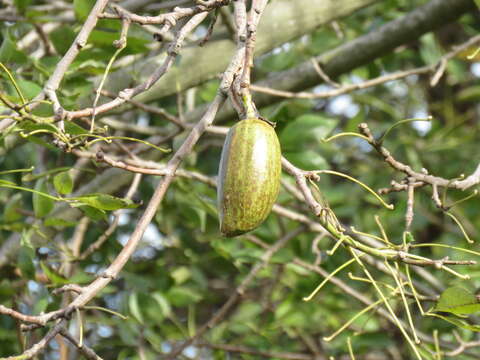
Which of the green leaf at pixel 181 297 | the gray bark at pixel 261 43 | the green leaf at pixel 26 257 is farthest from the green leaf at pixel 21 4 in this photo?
the green leaf at pixel 181 297

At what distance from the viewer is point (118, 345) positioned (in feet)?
7.50

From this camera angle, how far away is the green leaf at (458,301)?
1.15 metres

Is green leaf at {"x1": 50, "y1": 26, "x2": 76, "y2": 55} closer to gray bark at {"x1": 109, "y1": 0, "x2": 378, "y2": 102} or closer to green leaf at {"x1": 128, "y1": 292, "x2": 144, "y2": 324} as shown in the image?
gray bark at {"x1": 109, "y1": 0, "x2": 378, "y2": 102}

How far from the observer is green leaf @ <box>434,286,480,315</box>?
3.77 feet

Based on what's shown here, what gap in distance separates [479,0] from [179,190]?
888 millimetres

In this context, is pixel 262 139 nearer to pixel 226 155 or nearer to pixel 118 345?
pixel 226 155

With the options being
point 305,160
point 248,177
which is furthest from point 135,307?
point 248,177

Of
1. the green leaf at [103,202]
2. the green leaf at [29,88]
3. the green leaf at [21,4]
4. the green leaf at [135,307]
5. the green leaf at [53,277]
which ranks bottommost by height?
the green leaf at [135,307]

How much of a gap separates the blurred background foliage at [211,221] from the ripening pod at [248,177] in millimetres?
431

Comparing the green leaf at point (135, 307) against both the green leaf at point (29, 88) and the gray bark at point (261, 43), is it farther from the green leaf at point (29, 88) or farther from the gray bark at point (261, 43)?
the green leaf at point (29, 88)

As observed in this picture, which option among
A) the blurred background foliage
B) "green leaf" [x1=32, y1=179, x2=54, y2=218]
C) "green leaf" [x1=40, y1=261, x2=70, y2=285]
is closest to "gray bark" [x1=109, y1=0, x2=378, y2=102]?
the blurred background foliage

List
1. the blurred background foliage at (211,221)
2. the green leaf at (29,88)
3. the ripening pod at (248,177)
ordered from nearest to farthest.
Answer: the ripening pod at (248,177) < the green leaf at (29,88) < the blurred background foliage at (211,221)

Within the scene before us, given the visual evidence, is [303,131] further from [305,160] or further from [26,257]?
[26,257]

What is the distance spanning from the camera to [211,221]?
2.41 m
